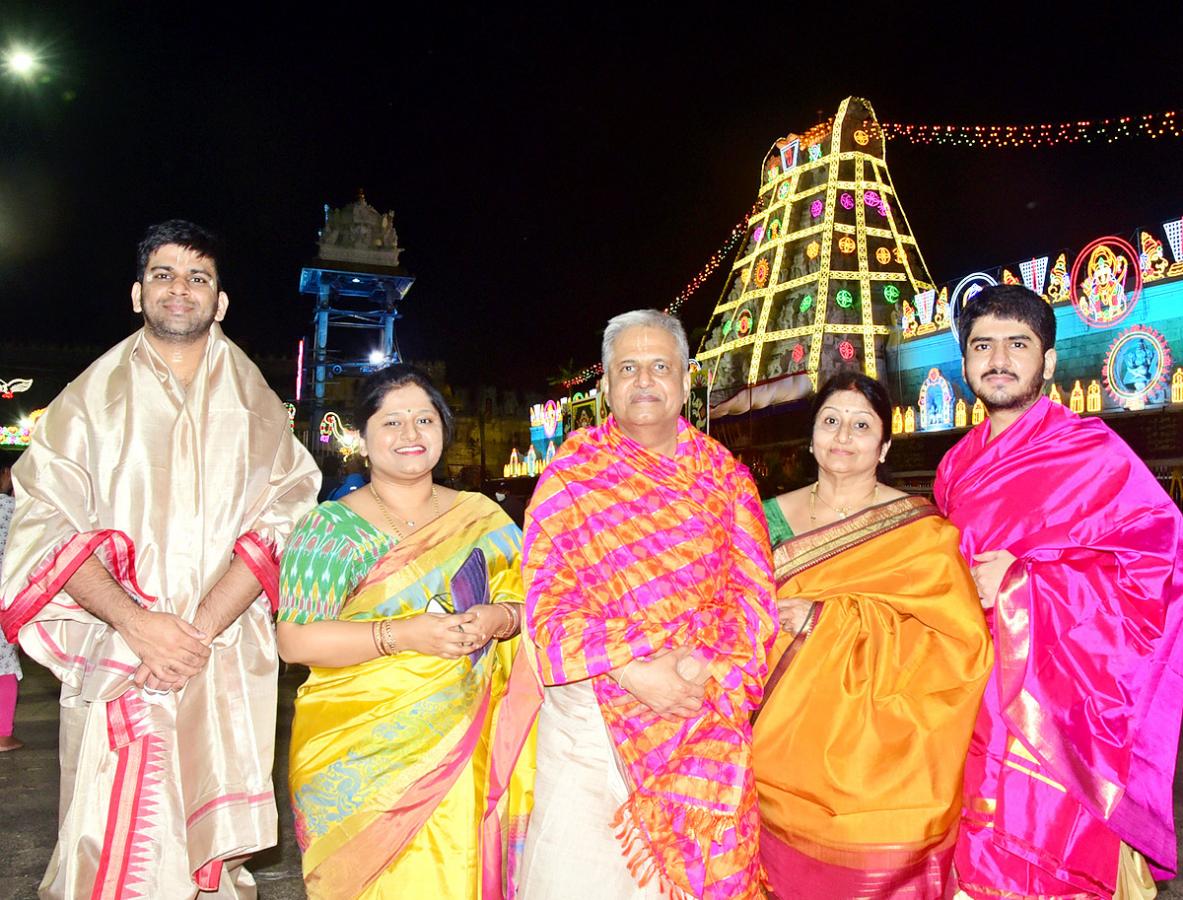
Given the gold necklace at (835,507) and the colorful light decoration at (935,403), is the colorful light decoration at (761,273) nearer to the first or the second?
the colorful light decoration at (935,403)

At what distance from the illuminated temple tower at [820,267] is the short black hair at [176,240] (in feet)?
81.1

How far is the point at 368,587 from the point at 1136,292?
16620 mm

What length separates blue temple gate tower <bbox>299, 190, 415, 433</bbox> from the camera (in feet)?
96.4

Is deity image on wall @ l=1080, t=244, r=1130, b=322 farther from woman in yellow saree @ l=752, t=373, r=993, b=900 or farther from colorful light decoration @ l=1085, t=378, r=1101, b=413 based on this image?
woman in yellow saree @ l=752, t=373, r=993, b=900

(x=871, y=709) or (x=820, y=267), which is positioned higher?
(x=820, y=267)

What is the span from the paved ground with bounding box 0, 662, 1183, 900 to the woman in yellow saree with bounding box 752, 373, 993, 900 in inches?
71.8

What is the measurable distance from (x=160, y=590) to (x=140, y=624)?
0.61 feet

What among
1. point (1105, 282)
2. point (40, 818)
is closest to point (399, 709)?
point (40, 818)

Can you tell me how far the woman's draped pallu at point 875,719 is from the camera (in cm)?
238

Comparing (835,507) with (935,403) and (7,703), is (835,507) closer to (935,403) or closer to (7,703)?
(7,703)

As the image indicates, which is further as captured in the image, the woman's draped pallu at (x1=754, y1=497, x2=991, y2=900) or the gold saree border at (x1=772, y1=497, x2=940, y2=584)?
the gold saree border at (x1=772, y1=497, x2=940, y2=584)

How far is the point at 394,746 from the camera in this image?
7.66ft

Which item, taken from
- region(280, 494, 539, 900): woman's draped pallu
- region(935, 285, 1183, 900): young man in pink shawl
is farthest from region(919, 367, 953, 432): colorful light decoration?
region(280, 494, 539, 900): woman's draped pallu

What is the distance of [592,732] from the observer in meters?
2.28
